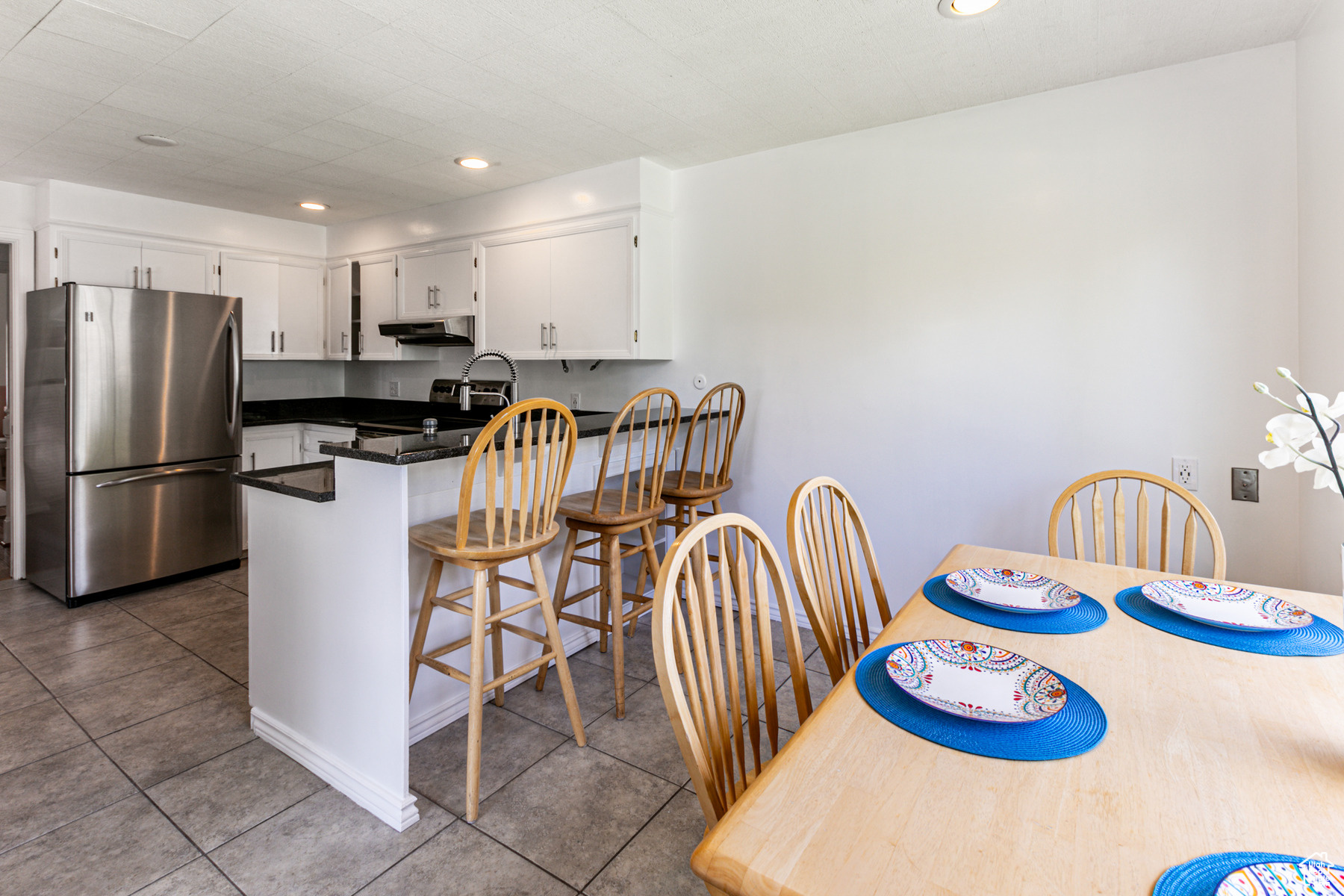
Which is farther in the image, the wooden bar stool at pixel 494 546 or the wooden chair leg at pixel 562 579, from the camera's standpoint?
the wooden chair leg at pixel 562 579

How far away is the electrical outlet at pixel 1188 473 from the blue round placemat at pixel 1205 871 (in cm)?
205

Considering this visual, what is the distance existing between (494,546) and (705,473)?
131cm

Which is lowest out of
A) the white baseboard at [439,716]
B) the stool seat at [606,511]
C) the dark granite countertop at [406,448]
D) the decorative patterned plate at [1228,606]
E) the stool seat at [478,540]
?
the white baseboard at [439,716]

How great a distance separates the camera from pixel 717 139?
3.03 meters

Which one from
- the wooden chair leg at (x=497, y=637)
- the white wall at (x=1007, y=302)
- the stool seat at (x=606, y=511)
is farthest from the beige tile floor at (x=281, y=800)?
the white wall at (x=1007, y=302)

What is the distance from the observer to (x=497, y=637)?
2301 millimetres

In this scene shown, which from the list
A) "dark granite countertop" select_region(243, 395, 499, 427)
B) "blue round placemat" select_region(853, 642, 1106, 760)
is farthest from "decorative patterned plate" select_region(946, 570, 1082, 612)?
"dark granite countertop" select_region(243, 395, 499, 427)

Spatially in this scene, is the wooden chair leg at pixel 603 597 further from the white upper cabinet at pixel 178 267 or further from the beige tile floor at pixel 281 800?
the white upper cabinet at pixel 178 267

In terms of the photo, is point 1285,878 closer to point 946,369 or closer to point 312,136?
point 946,369

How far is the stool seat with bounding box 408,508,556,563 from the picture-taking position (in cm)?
188

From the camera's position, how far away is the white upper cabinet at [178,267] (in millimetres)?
3957

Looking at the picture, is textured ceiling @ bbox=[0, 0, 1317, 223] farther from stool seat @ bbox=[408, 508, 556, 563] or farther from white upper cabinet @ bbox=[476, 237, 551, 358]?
stool seat @ bbox=[408, 508, 556, 563]

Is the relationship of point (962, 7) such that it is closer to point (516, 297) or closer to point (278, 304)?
point (516, 297)

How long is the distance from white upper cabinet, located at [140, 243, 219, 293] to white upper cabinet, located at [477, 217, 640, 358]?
179 centimetres
